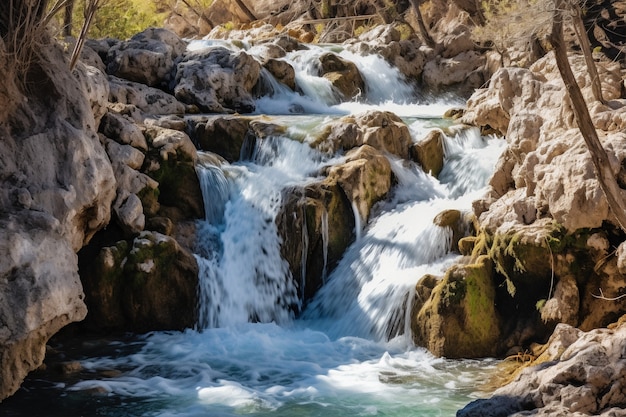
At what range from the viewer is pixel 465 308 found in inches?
336

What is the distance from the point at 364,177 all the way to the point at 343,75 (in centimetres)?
806

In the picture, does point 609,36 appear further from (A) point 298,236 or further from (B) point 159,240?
(B) point 159,240

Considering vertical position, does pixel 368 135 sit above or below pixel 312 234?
above

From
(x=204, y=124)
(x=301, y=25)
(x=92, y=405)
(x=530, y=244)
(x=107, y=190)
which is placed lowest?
(x=92, y=405)

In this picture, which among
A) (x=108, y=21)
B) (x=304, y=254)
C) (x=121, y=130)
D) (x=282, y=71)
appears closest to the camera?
Answer: (x=121, y=130)

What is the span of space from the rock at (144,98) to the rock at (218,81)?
592 millimetres

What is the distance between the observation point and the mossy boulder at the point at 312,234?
34.4 feet

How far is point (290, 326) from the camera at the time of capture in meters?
9.97

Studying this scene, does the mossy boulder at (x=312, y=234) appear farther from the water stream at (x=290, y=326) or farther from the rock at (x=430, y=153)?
the rock at (x=430, y=153)

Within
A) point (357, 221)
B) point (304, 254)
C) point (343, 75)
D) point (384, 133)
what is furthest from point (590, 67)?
point (343, 75)

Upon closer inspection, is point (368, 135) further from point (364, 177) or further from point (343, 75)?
point (343, 75)

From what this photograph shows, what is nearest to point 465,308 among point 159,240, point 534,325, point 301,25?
point 534,325

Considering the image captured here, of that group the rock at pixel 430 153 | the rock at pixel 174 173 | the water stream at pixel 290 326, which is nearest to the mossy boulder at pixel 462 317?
the water stream at pixel 290 326

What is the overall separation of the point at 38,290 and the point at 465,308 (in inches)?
184
